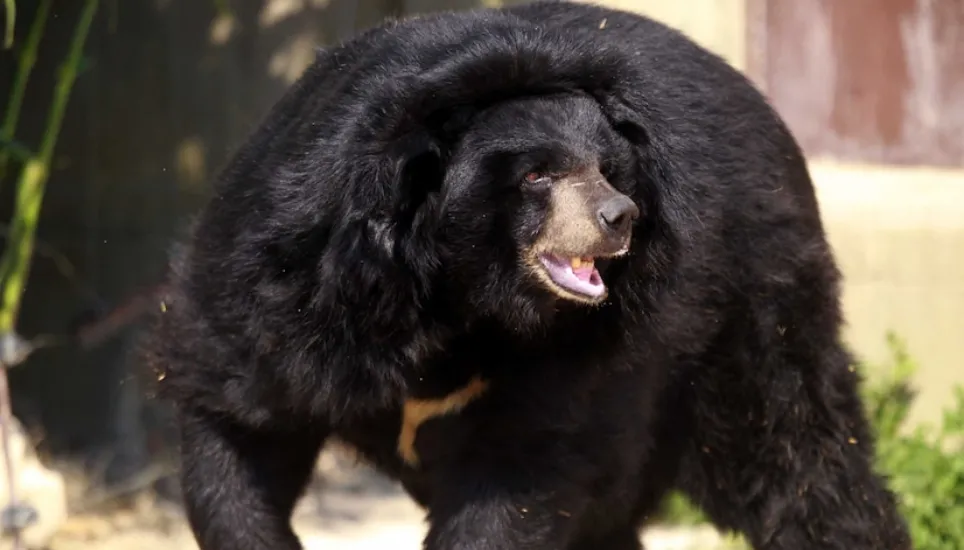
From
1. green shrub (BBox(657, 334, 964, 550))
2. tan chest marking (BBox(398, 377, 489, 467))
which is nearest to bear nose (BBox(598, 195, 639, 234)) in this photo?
tan chest marking (BBox(398, 377, 489, 467))

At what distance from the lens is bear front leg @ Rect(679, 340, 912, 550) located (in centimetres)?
340

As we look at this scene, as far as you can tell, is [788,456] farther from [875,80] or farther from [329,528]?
[875,80]

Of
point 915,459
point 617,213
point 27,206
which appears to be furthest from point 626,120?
point 27,206

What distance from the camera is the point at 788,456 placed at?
3467mm

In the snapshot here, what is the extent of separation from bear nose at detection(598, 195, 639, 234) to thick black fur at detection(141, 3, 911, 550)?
0.13m

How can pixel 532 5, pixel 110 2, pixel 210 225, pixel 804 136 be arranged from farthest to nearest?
pixel 110 2
pixel 804 136
pixel 532 5
pixel 210 225

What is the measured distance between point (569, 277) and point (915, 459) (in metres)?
2.27

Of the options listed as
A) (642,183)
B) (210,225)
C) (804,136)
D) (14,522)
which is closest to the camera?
(642,183)

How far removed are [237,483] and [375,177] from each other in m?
0.73

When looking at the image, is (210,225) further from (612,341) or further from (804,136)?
(804,136)

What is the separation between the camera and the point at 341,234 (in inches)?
104

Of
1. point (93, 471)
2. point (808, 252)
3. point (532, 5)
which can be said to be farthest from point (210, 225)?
point (93, 471)

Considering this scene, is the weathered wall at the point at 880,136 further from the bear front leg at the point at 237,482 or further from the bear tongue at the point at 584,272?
the bear front leg at the point at 237,482

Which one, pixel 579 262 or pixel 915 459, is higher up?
pixel 579 262
